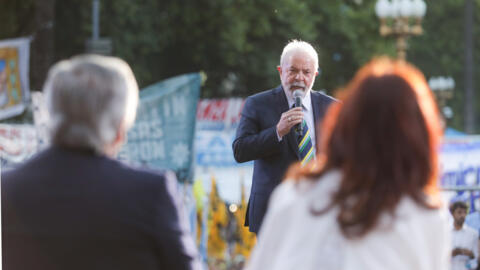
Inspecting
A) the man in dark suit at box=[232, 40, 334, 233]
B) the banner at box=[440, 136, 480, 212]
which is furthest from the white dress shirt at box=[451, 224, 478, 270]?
the man in dark suit at box=[232, 40, 334, 233]

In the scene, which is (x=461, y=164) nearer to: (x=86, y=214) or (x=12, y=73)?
(x=12, y=73)

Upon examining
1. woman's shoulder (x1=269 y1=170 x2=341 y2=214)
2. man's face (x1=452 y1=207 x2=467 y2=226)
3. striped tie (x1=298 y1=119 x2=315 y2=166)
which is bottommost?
man's face (x1=452 y1=207 x2=467 y2=226)

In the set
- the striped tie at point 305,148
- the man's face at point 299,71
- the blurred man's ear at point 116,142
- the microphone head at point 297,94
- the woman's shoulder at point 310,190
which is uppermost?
the man's face at point 299,71

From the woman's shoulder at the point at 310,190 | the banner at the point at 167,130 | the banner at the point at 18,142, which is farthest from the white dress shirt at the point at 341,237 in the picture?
the banner at the point at 18,142

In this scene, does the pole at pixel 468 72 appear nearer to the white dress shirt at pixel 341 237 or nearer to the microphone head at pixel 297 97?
the microphone head at pixel 297 97

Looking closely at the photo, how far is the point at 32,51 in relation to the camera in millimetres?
20766

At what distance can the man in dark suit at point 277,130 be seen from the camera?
5.18 m

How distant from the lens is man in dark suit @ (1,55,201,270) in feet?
9.13

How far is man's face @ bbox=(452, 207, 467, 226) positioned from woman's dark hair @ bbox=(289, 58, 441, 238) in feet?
20.1

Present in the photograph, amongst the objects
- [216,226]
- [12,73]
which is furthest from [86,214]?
[12,73]

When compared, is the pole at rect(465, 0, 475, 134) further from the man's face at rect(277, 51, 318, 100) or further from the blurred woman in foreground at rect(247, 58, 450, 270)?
the blurred woman in foreground at rect(247, 58, 450, 270)

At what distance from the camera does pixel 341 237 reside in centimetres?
258

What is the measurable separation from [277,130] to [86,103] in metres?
2.36

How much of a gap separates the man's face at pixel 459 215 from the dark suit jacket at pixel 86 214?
6112 mm
